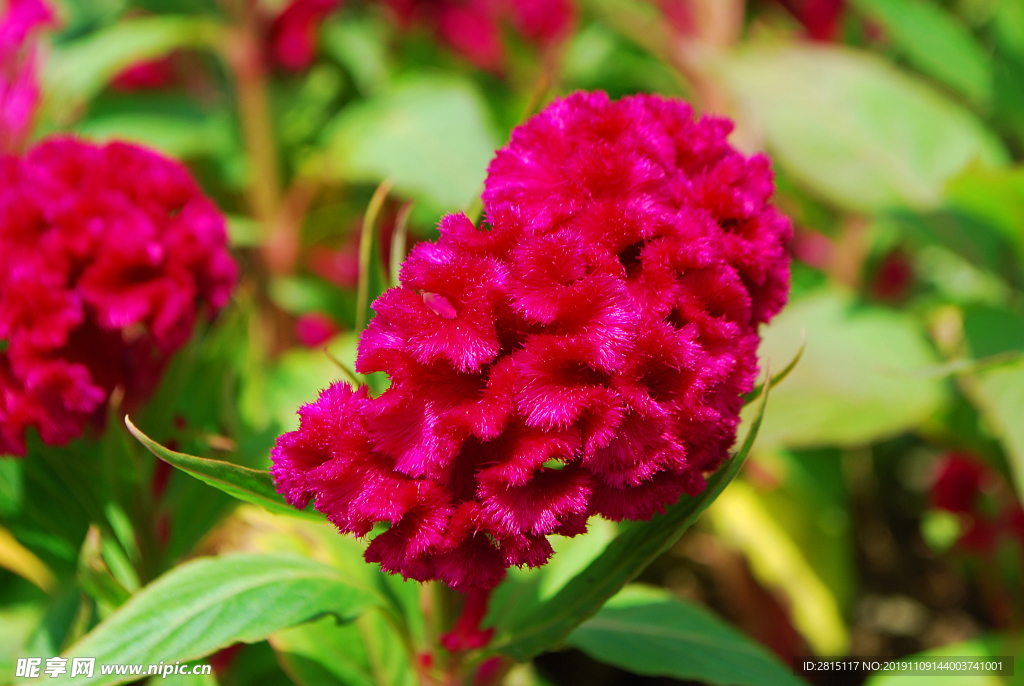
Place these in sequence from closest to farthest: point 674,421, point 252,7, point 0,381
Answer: point 674,421
point 0,381
point 252,7

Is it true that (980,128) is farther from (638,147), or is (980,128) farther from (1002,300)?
(638,147)

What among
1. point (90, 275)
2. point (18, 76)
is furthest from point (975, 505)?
point (18, 76)

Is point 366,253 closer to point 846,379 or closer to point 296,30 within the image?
point 846,379

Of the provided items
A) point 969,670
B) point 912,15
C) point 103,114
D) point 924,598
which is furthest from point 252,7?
point 924,598

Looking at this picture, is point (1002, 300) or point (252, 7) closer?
point (1002, 300)

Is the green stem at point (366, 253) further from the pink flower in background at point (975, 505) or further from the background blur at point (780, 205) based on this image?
the pink flower in background at point (975, 505)
